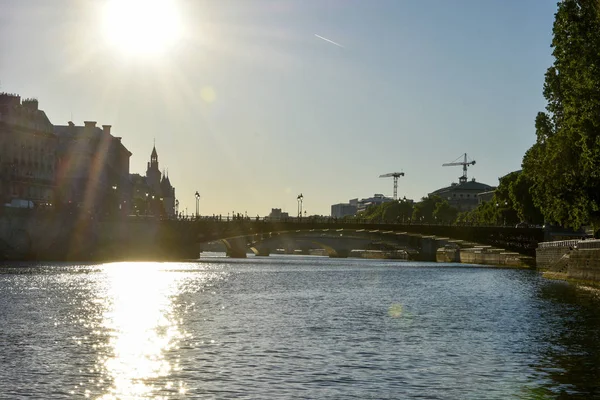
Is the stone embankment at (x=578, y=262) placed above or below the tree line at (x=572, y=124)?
below

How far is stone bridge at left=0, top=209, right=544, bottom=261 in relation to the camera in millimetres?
156250

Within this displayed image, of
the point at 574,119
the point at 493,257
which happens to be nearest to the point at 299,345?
the point at 574,119

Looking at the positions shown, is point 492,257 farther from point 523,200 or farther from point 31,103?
point 31,103

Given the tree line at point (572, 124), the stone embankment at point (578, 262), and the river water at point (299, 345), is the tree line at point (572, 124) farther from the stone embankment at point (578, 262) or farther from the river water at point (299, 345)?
the river water at point (299, 345)

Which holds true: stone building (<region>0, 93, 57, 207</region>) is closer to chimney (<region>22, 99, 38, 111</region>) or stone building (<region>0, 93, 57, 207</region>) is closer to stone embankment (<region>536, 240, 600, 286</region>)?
chimney (<region>22, 99, 38, 111</region>)

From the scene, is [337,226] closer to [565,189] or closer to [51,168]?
[51,168]

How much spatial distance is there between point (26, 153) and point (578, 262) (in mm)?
119168

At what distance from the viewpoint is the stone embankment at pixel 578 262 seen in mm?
83312

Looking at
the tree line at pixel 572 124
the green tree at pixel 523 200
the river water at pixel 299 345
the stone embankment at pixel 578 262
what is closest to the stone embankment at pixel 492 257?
the green tree at pixel 523 200

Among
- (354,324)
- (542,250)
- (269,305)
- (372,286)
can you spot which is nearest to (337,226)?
(542,250)

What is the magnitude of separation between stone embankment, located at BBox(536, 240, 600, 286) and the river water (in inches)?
376

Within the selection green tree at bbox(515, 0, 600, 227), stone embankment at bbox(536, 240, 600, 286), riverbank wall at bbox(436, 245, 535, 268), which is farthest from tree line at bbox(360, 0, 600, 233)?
riverbank wall at bbox(436, 245, 535, 268)

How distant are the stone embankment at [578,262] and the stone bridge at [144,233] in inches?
1796

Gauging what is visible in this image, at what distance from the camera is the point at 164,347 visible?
1614 inches
